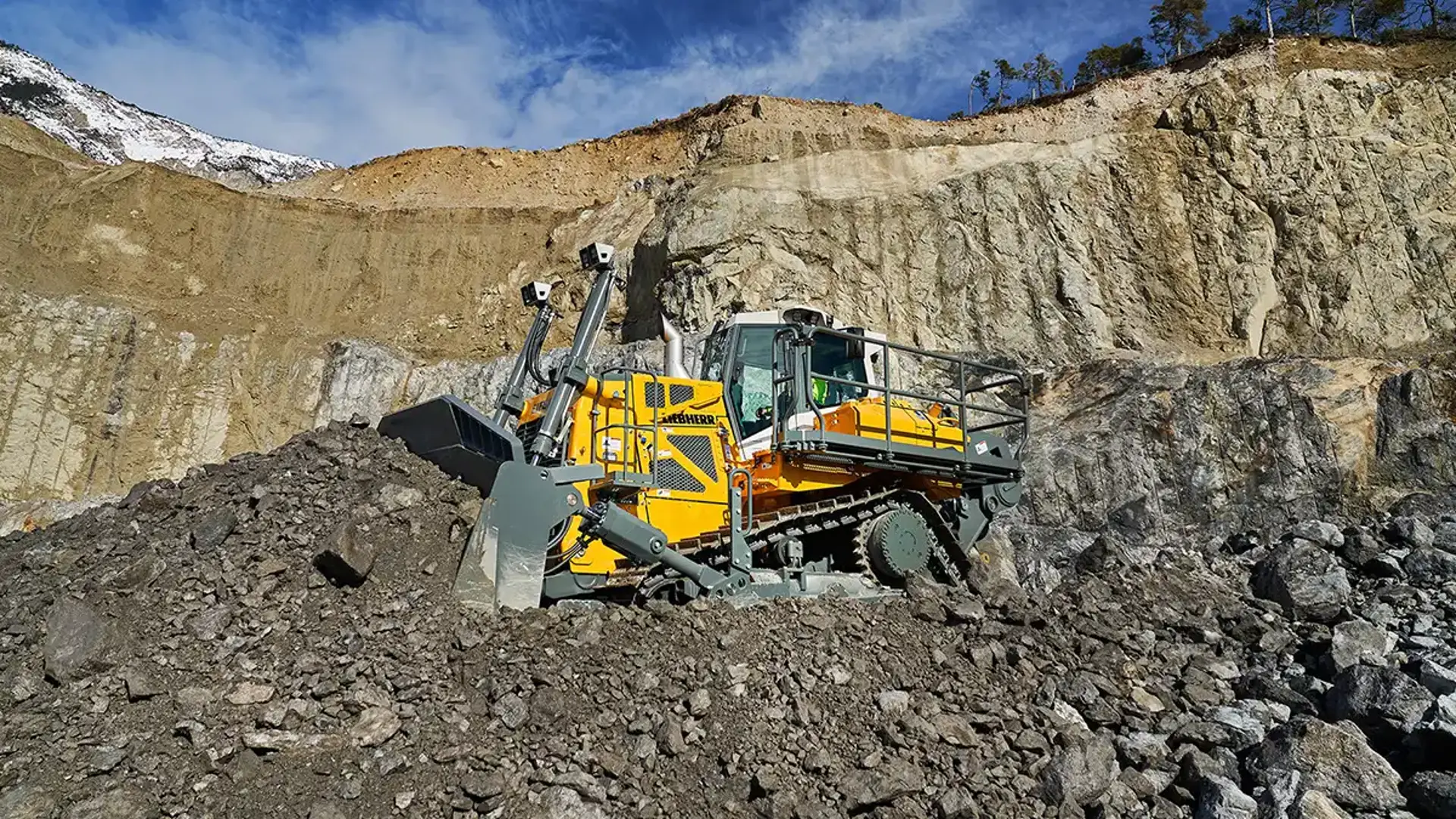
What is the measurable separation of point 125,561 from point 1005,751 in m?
5.18

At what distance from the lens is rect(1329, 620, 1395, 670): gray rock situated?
20.4 ft

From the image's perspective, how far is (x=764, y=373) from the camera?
8.22 m

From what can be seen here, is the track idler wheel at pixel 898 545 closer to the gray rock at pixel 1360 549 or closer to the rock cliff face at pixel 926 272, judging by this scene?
the gray rock at pixel 1360 549

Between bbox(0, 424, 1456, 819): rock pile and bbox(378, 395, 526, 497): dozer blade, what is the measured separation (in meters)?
0.16

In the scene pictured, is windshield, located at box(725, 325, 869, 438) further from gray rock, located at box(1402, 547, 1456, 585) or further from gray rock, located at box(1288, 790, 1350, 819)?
gray rock, located at box(1402, 547, 1456, 585)

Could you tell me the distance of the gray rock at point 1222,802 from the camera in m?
4.39

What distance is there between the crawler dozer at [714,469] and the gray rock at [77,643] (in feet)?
6.24

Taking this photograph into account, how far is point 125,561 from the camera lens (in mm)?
5586

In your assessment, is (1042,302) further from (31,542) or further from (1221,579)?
(31,542)

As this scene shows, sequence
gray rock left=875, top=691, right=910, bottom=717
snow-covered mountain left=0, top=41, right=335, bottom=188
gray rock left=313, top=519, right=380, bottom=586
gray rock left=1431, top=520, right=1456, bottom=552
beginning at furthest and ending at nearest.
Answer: snow-covered mountain left=0, top=41, right=335, bottom=188 < gray rock left=1431, top=520, right=1456, bottom=552 < gray rock left=313, top=519, right=380, bottom=586 < gray rock left=875, top=691, right=910, bottom=717

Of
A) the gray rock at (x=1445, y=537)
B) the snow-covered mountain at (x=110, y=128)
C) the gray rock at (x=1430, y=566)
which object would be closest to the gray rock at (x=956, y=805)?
the gray rock at (x=1430, y=566)

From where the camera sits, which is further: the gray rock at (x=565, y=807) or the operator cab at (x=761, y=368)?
the operator cab at (x=761, y=368)

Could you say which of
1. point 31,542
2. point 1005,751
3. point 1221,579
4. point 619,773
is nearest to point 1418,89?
point 1221,579

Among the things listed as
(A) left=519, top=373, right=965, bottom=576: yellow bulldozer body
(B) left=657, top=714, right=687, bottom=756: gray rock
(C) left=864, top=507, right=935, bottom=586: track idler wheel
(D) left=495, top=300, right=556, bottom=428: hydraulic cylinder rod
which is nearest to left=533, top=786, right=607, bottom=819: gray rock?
(B) left=657, top=714, right=687, bottom=756: gray rock
